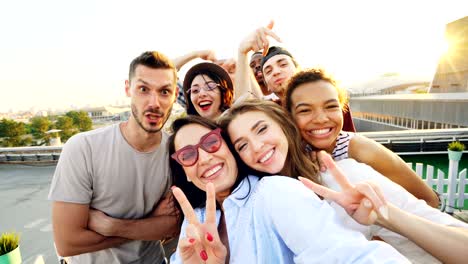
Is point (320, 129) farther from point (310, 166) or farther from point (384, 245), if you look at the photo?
point (384, 245)

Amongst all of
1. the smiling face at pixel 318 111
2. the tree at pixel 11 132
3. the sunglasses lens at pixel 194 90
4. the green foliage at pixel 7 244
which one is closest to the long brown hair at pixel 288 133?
the smiling face at pixel 318 111

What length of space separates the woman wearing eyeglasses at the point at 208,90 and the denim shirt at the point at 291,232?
1334mm

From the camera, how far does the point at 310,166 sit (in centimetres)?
149

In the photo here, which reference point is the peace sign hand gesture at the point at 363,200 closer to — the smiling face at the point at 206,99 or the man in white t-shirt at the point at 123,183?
the man in white t-shirt at the point at 123,183

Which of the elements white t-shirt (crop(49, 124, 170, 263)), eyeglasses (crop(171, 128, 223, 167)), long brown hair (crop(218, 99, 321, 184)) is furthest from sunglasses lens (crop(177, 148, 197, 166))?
white t-shirt (crop(49, 124, 170, 263))

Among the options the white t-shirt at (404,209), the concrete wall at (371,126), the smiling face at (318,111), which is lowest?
the concrete wall at (371,126)

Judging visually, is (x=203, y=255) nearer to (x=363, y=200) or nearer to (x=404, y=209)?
(x=363, y=200)

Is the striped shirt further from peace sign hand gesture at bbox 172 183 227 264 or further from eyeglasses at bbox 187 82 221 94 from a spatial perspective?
eyeglasses at bbox 187 82 221 94

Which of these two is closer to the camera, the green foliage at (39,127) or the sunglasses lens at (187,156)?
the sunglasses lens at (187,156)

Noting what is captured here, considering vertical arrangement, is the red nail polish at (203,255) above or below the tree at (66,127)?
above

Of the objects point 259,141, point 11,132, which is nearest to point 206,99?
point 259,141

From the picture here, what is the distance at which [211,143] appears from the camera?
1456mm

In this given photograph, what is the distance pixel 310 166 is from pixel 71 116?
157 ft

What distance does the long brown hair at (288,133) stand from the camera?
1473mm
